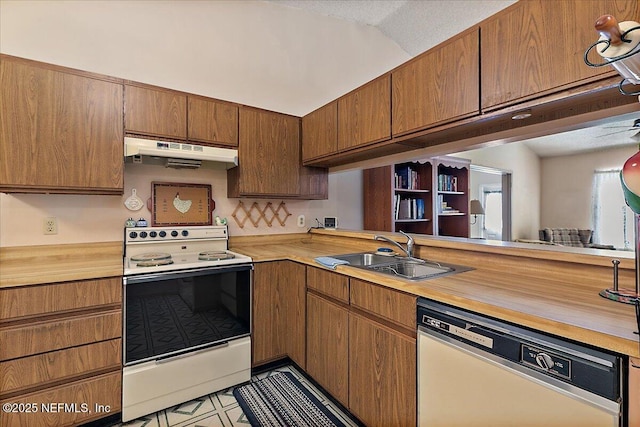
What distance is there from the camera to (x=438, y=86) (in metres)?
1.60

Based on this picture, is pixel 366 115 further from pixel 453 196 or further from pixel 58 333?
pixel 453 196

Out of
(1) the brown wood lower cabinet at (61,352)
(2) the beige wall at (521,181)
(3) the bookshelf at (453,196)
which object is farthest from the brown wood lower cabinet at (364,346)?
(2) the beige wall at (521,181)

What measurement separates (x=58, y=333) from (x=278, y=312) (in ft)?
4.11

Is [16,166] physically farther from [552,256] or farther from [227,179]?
[552,256]

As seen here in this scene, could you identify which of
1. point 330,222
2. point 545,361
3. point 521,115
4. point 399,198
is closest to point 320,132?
point 330,222

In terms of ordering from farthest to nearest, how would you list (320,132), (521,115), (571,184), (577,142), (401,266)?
(571,184), (577,142), (320,132), (401,266), (521,115)

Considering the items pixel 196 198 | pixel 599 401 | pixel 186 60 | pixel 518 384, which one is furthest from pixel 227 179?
pixel 599 401

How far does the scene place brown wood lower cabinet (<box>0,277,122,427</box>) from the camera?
142cm

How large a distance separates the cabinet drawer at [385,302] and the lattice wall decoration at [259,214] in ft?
4.86

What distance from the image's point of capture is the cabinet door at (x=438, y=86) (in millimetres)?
1456

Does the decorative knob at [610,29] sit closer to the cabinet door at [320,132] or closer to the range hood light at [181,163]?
the cabinet door at [320,132]

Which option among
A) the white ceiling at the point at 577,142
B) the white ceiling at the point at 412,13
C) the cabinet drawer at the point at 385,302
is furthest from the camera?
the white ceiling at the point at 577,142

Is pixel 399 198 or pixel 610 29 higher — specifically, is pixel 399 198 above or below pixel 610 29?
below

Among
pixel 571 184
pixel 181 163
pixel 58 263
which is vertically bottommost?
pixel 58 263
